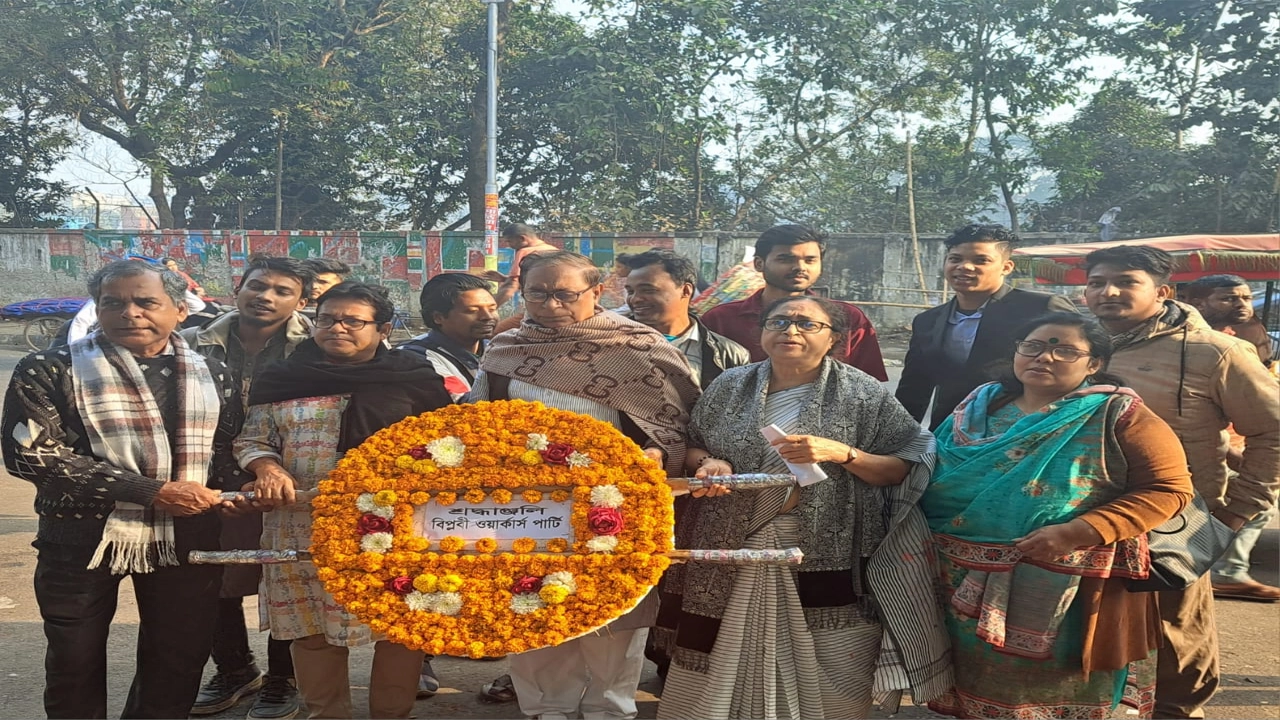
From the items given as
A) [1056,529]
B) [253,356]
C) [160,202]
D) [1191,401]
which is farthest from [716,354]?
[160,202]

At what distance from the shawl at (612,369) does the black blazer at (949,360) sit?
4.17 feet

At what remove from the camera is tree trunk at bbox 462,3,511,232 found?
1898 centimetres

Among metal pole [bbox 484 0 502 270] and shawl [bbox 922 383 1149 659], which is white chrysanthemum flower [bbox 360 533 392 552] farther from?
metal pole [bbox 484 0 502 270]

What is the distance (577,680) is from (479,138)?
17.3 meters

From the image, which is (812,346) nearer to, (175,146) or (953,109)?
(953,109)

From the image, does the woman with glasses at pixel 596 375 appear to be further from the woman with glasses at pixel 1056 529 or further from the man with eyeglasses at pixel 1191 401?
the man with eyeglasses at pixel 1191 401

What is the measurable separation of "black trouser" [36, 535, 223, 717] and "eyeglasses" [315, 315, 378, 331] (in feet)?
2.58

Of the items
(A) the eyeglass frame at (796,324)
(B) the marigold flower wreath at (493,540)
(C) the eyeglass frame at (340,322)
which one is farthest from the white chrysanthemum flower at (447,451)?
(A) the eyeglass frame at (796,324)

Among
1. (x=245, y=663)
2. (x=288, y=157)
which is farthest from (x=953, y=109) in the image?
(x=245, y=663)

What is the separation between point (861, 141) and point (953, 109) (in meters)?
1.78

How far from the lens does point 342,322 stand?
3271 mm

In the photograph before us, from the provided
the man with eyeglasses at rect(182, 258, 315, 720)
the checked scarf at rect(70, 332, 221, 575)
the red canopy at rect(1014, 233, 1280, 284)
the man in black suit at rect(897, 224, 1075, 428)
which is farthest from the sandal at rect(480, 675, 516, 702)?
the red canopy at rect(1014, 233, 1280, 284)

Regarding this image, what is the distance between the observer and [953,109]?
18812 millimetres

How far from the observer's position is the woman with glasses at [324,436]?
10.6 ft
